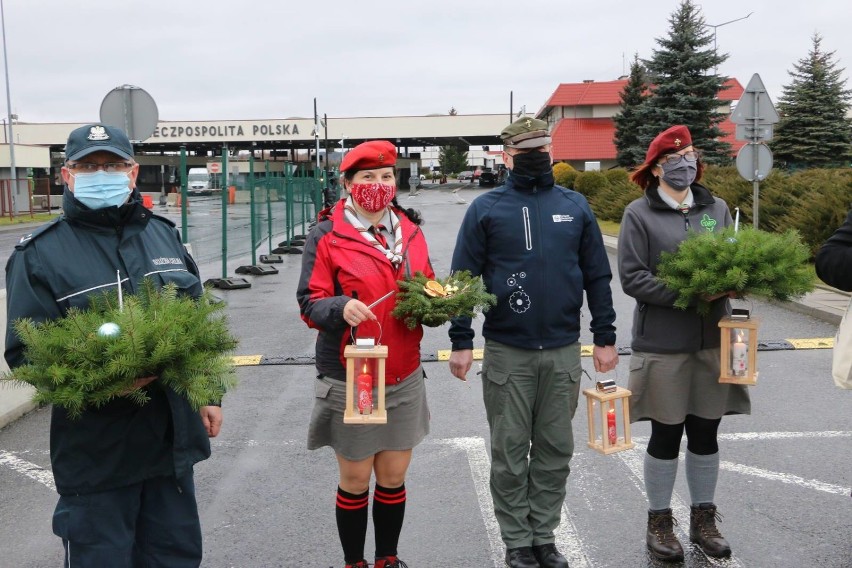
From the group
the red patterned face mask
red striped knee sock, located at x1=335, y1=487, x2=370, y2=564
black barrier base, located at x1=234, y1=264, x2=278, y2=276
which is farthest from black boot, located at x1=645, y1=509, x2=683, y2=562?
black barrier base, located at x1=234, y1=264, x2=278, y2=276

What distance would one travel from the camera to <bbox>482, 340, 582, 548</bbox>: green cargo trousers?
13.6ft

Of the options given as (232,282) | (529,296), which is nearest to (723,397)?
(529,296)

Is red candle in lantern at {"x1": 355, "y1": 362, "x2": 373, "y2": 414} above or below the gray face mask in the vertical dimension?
below

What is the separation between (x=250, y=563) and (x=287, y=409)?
3002 millimetres

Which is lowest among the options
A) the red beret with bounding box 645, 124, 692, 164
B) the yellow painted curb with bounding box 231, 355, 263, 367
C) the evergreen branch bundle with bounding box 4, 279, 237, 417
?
the yellow painted curb with bounding box 231, 355, 263, 367

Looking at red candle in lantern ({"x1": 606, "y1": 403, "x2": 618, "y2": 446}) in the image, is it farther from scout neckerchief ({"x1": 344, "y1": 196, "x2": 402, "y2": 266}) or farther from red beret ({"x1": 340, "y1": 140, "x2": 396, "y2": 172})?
red beret ({"x1": 340, "y1": 140, "x2": 396, "y2": 172})

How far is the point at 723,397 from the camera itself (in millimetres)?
4293

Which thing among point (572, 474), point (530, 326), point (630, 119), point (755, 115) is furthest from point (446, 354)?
point (630, 119)

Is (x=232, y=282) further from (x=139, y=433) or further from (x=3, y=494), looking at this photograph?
(x=139, y=433)

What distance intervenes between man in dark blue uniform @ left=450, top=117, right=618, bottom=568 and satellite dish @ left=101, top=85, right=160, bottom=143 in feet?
25.9

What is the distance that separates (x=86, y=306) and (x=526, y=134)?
7.10ft

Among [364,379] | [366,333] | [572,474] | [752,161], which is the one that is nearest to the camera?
[364,379]

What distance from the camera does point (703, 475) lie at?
434 centimetres

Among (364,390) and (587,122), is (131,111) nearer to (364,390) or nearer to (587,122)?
(364,390)
